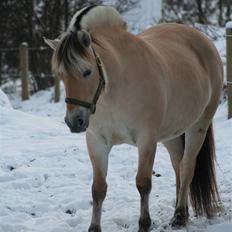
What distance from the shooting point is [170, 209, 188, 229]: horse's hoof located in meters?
3.89

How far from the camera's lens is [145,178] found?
350 cm

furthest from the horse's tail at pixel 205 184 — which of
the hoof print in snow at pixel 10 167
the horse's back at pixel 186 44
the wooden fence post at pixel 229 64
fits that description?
the wooden fence post at pixel 229 64

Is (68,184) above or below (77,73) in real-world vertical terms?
below

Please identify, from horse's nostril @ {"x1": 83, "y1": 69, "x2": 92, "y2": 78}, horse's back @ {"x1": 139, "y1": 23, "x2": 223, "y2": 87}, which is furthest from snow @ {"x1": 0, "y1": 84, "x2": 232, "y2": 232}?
horse's nostril @ {"x1": 83, "y1": 69, "x2": 92, "y2": 78}

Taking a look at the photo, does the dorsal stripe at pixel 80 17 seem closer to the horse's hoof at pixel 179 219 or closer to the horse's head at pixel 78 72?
the horse's head at pixel 78 72

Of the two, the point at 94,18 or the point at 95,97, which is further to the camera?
the point at 94,18

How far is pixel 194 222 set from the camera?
13.3ft

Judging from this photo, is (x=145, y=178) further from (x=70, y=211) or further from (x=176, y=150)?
(x=70, y=211)

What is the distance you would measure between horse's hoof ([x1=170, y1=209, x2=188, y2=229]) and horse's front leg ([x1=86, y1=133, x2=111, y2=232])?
0.57 metres

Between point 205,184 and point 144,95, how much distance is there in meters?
1.16

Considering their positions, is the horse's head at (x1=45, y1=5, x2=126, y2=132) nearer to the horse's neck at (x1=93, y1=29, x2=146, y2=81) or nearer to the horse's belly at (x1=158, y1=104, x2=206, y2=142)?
the horse's neck at (x1=93, y1=29, x2=146, y2=81)

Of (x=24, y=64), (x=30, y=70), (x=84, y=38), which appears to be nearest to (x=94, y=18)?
(x=84, y=38)

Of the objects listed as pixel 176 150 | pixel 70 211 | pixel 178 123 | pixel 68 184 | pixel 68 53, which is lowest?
pixel 68 184

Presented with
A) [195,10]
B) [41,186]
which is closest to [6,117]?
[41,186]
